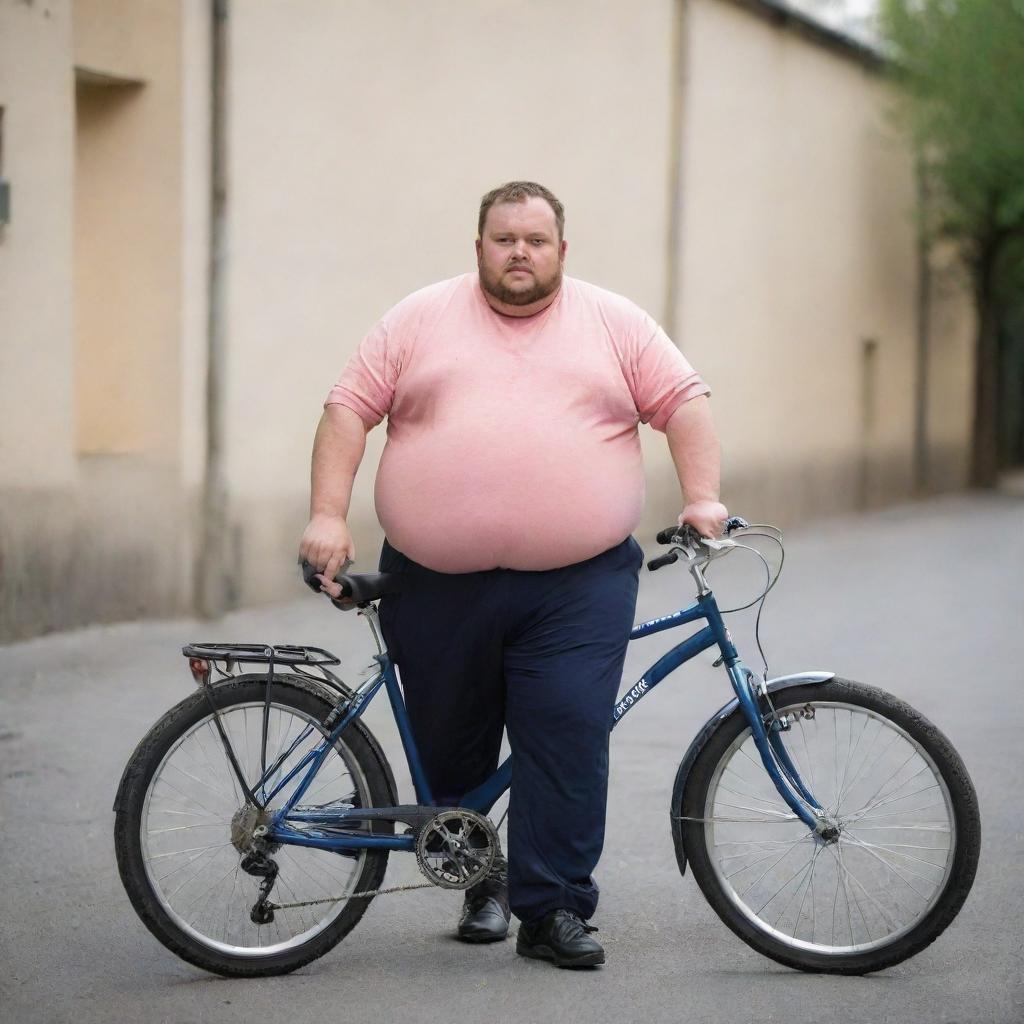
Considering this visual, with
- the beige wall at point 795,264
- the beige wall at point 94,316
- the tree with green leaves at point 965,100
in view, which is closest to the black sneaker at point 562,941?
the beige wall at point 94,316

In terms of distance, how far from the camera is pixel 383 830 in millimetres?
4145

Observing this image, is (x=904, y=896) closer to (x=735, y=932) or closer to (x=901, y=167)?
(x=735, y=932)

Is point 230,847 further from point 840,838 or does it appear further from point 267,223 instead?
point 267,223

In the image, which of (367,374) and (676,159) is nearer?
(367,374)

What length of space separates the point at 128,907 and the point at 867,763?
1.98 meters

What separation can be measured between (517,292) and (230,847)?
145 cm

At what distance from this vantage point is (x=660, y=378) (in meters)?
4.20

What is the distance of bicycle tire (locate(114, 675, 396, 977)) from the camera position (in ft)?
13.0

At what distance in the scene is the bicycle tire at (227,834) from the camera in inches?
155

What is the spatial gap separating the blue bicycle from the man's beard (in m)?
0.64

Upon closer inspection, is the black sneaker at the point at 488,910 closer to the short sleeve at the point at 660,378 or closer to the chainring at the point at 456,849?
the chainring at the point at 456,849

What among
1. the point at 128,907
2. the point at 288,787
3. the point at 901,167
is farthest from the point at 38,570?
the point at 901,167

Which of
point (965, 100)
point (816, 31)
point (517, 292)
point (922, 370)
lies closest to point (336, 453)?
point (517, 292)

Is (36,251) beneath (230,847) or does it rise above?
above
